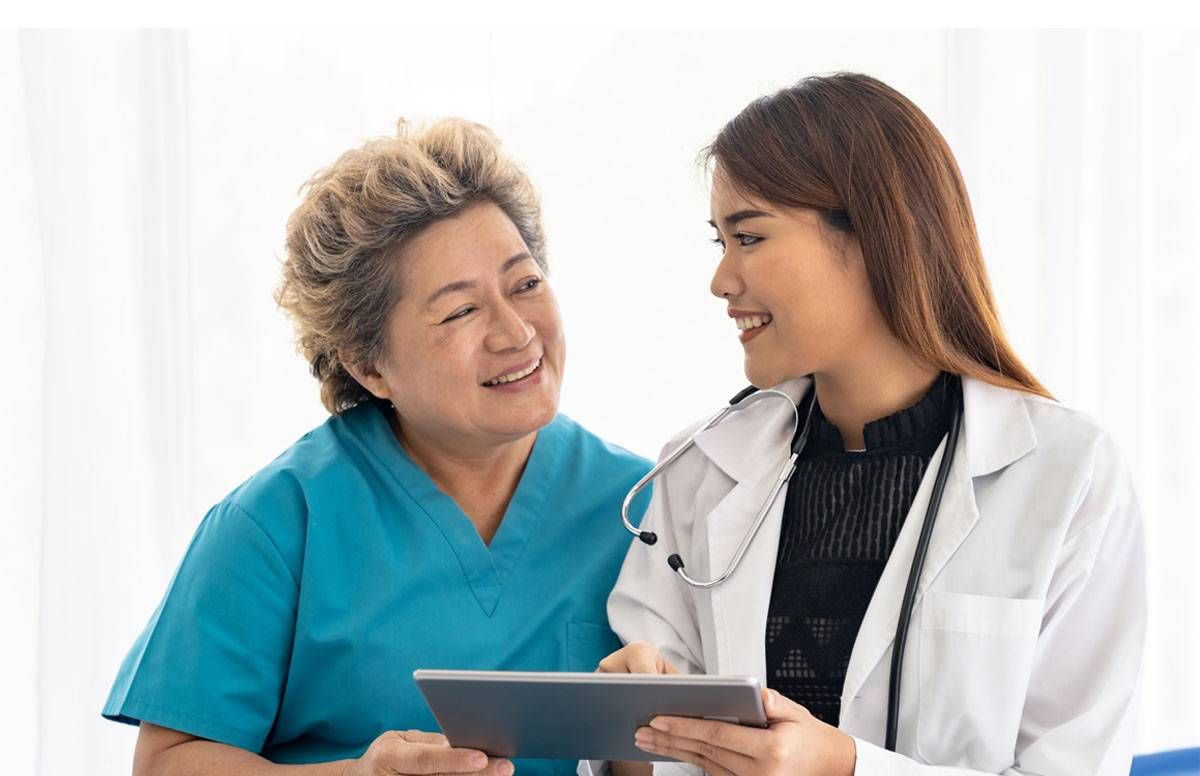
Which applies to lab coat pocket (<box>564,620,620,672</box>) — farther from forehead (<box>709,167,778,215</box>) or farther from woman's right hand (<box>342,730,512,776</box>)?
forehead (<box>709,167,778,215</box>)

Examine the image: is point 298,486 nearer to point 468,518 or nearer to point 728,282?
point 468,518

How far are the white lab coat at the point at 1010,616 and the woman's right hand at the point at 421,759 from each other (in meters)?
0.33

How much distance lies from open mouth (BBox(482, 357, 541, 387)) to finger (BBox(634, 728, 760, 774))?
607 millimetres

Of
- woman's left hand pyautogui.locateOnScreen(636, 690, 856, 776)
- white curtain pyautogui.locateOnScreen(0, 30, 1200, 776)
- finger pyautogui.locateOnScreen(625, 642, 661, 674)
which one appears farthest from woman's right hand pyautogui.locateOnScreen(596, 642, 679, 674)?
white curtain pyautogui.locateOnScreen(0, 30, 1200, 776)

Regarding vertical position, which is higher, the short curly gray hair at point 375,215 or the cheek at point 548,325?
the short curly gray hair at point 375,215

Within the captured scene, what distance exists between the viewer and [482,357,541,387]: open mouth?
1.79m

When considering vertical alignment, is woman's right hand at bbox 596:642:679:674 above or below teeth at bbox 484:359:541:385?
below

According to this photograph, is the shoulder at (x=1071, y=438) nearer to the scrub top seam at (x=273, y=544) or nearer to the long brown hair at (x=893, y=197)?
the long brown hair at (x=893, y=197)

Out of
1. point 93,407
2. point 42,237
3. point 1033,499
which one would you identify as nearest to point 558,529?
point 1033,499

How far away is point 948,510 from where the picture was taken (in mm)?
1533

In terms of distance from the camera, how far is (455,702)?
129 cm

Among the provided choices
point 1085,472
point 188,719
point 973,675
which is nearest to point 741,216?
point 1085,472

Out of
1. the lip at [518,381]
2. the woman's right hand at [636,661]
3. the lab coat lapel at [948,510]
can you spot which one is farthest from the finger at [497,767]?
the lip at [518,381]

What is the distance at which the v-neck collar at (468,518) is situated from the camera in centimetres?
180
